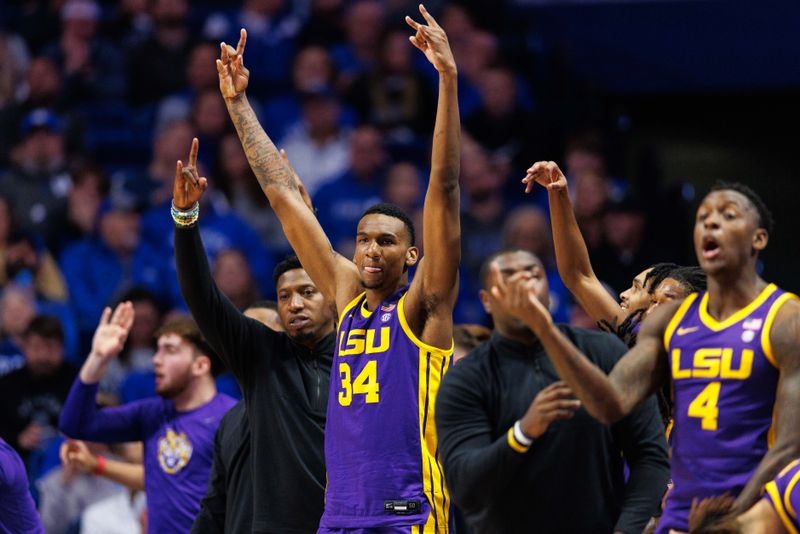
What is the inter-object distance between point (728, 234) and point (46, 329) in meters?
6.93

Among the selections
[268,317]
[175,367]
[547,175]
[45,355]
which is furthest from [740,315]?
[45,355]

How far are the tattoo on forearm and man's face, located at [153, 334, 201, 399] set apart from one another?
1.68 m

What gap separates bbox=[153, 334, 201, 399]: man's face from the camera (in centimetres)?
772

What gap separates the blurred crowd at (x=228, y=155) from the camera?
36.0 feet

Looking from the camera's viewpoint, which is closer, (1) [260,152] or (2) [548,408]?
(2) [548,408]

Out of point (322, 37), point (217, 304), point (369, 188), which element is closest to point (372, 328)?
point (217, 304)

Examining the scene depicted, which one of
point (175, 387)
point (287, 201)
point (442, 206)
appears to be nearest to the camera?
point (442, 206)

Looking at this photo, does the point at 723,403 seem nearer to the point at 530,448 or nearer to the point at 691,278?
the point at 530,448

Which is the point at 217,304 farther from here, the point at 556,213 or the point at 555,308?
the point at 555,308

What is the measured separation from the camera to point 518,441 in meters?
4.54

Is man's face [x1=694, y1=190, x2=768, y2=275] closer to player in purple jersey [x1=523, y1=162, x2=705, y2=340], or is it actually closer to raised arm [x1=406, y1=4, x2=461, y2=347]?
raised arm [x1=406, y1=4, x2=461, y2=347]

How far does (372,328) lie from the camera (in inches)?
224

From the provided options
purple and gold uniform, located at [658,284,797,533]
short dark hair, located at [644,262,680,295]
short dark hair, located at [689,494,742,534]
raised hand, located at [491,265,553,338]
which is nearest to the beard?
short dark hair, located at [644,262,680,295]

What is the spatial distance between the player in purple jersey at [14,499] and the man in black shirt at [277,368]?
1.17 meters
